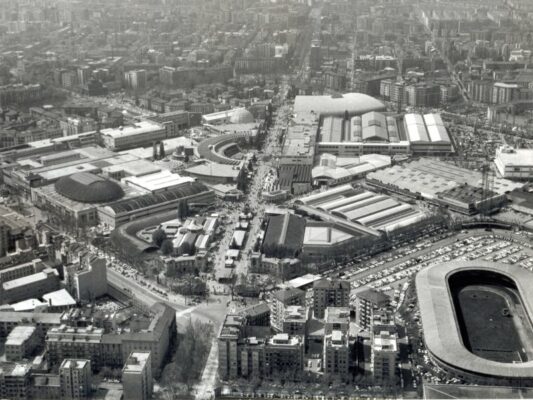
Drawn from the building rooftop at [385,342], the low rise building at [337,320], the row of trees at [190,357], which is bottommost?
the row of trees at [190,357]

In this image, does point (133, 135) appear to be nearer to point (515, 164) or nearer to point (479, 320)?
point (515, 164)

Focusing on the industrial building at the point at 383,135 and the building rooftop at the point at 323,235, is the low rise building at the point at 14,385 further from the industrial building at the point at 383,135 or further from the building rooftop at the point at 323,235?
the industrial building at the point at 383,135

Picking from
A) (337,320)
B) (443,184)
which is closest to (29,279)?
(337,320)

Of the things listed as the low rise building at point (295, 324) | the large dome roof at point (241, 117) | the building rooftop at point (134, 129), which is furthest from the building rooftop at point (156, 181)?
the low rise building at point (295, 324)

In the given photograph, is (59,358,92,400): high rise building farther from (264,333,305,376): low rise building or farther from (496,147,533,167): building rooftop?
(496,147,533,167): building rooftop

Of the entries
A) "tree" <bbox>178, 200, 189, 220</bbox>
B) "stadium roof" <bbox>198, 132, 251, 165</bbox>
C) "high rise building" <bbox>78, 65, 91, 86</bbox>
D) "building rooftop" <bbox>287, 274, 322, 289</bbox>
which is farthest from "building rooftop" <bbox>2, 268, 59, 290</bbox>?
"high rise building" <bbox>78, 65, 91, 86</bbox>

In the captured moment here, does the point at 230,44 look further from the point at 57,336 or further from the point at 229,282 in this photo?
the point at 57,336
